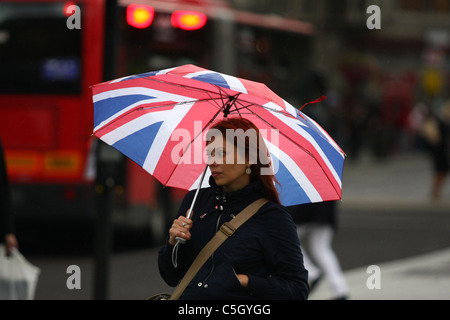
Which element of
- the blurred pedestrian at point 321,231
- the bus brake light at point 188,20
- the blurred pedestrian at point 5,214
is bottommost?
the blurred pedestrian at point 321,231

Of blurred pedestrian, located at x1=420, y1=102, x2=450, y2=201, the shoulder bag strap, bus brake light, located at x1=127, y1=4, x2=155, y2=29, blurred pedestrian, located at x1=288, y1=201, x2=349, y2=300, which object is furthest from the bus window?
blurred pedestrian, located at x1=420, y1=102, x2=450, y2=201

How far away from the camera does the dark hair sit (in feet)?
12.7

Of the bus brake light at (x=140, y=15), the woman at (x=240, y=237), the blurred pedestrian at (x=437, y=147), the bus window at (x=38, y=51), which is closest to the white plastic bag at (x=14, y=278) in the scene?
the woman at (x=240, y=237)

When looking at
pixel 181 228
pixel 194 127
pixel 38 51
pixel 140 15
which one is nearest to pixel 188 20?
pixel 140 15

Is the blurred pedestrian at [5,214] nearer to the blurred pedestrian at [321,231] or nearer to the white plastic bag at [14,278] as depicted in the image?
the white plastic bag at [14,278]

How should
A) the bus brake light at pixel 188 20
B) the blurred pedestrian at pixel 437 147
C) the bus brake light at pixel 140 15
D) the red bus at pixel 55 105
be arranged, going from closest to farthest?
the red bus at pixel 55 105 → the bus brake light at pixel 140 15 → the bus brake light at pixel 188 20 → the blurred pedestrian at pixel 437 147

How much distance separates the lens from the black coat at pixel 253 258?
12.2 ft

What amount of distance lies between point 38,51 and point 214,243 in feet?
27.0

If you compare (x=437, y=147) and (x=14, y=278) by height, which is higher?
(x=14, y=278)

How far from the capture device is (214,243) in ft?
12.4

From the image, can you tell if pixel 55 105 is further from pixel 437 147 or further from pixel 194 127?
pixel 437 147

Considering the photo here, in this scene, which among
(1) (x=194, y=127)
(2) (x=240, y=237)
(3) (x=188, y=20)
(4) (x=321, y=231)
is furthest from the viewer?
(3) (x=188, y=20)

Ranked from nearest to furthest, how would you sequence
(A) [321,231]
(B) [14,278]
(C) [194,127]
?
(C) [194,127], (B) [14,278], (A) [321,231]
